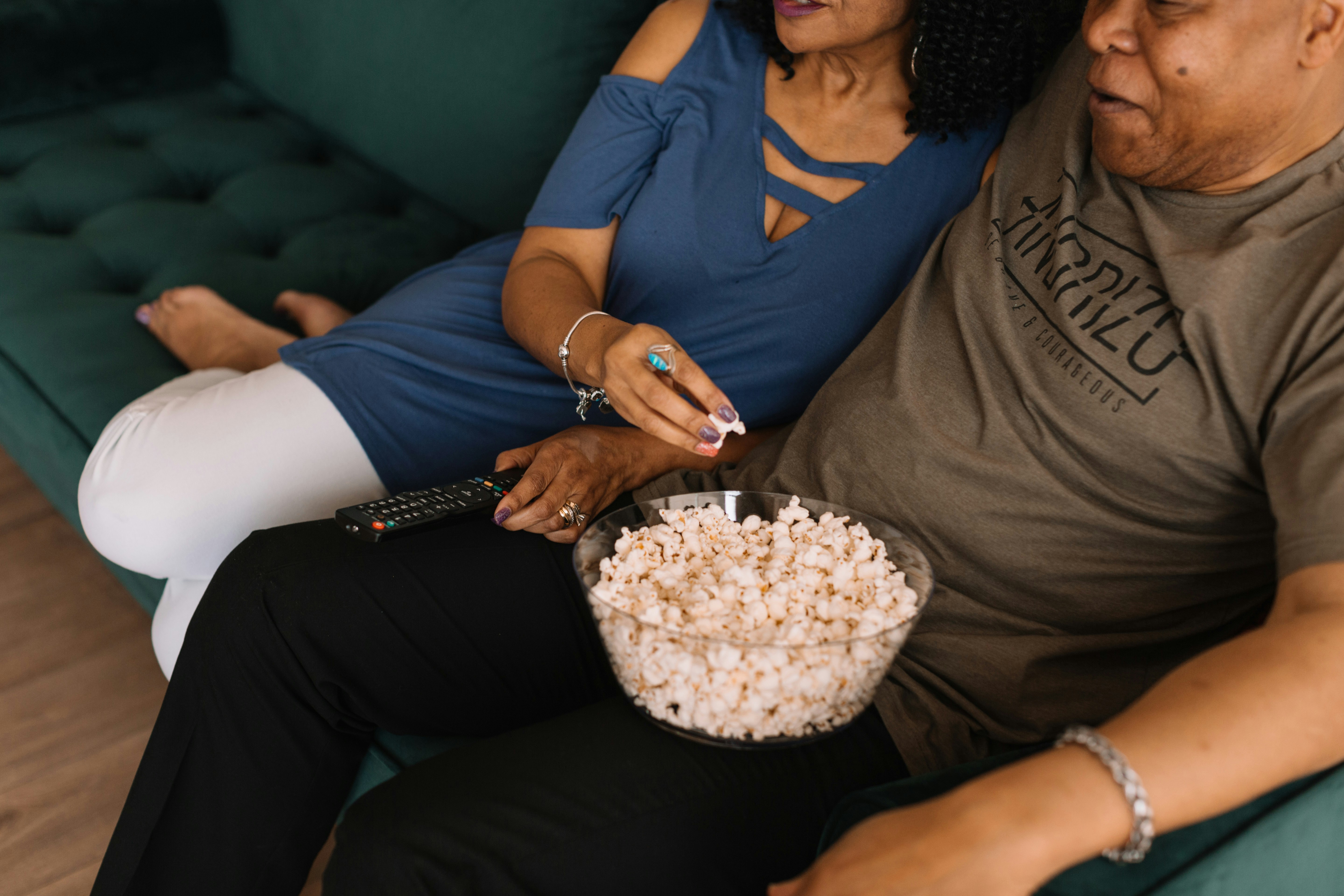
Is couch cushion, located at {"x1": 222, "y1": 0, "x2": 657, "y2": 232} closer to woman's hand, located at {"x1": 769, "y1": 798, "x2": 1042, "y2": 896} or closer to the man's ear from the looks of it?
the man's ear

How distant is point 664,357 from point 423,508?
1.04 ft

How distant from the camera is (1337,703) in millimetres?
638

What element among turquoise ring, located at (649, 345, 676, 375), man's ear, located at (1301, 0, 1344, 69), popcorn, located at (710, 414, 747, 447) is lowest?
popcorn, located at (710, 414, 747, 447)

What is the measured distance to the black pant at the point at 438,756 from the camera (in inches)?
30.8

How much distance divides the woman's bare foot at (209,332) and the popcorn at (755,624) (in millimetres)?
984

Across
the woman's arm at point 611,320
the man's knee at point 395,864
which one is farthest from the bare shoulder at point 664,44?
the man's knee at point 395,864

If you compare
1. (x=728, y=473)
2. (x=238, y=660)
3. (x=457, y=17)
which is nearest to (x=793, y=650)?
(x=728, y=473)

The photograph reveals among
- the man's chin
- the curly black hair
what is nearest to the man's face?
the man's chin

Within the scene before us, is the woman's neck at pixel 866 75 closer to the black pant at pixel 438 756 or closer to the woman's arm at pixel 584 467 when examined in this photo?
the woman's arm at pixel 584 467

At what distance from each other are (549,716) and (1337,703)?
70cm

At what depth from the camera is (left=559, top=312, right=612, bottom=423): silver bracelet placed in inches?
44.2

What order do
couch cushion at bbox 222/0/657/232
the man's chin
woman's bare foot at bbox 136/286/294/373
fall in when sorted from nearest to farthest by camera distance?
1. the man's chin
2. woman's bare foot at bbox 136/286/294/373
3. couch cushion at bbox 222/0/657/232

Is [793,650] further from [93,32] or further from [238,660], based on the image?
[93,32]

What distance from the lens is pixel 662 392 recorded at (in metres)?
0.95
